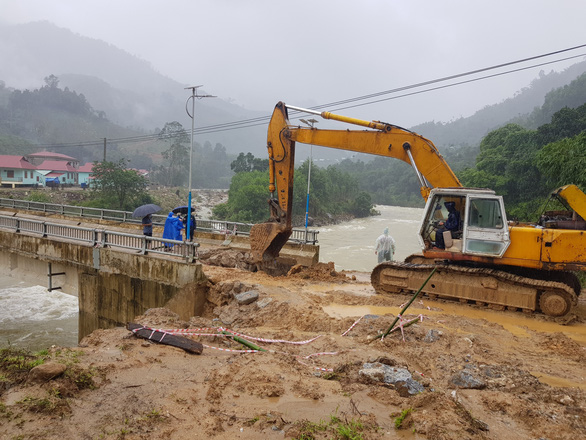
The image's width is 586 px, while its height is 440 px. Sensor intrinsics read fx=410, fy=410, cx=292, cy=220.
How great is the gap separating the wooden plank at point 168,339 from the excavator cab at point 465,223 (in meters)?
6.19

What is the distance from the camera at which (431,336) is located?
683 cm

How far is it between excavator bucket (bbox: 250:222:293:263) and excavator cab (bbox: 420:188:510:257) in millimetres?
3889

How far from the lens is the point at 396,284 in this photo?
1043 cm

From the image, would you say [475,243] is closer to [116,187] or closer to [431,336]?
[431,336]

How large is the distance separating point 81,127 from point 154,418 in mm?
133949

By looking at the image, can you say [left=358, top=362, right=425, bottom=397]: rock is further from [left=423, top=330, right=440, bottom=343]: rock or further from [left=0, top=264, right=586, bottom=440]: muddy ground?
[left=423, top=330, right=440, bottom=343]: rock

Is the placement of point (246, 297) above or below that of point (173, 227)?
below

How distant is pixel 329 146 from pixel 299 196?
3868 centimetres

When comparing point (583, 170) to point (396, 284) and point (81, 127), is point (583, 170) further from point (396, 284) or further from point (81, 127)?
point (81, 127)

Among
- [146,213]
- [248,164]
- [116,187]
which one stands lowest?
[146,213]

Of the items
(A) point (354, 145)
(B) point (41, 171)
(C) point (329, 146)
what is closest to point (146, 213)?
(C) point (329, 146)

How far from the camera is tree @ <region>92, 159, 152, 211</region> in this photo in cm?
3784

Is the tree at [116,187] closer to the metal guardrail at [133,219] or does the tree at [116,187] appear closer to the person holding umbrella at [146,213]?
the metal guardrail at [133,219]

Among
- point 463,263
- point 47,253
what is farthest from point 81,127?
point 463,263
